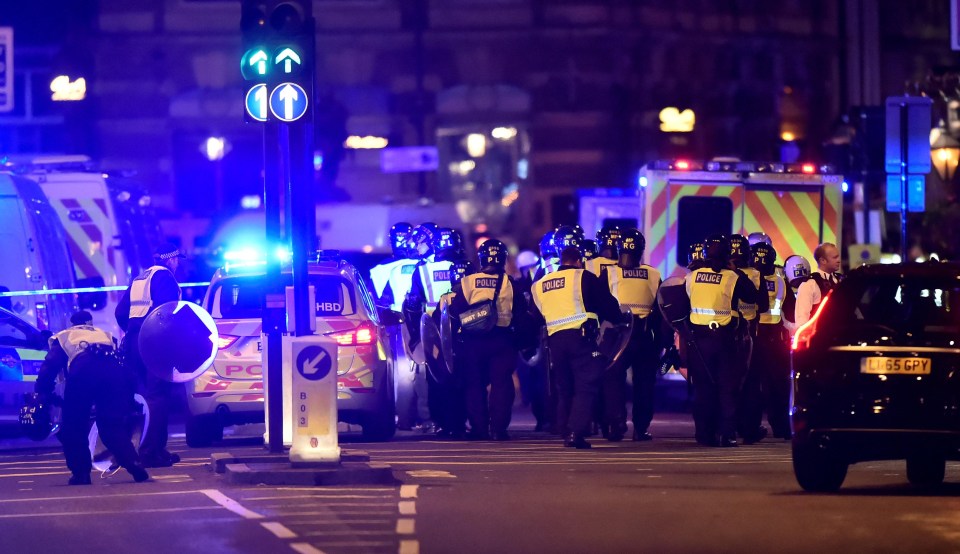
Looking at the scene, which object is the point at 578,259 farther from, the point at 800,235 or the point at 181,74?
the point at 181,74

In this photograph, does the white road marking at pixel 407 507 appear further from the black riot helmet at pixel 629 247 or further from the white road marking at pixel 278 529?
the black riot helmet at pixel 629 247

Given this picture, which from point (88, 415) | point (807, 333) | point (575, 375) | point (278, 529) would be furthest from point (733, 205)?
point (278, 529)

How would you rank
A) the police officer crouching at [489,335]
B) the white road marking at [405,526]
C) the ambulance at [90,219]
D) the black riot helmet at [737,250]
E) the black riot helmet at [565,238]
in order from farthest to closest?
the ambulance at [90,219] < the black riot helmet at [565,238] < the police officer crouching at [489,335] < the black riot helmet at [737,250] < the white road marking at [405,526]

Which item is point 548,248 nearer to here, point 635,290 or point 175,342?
point 635,290

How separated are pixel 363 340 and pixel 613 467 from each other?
3.00 metres

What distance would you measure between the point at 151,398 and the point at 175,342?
1.63ft

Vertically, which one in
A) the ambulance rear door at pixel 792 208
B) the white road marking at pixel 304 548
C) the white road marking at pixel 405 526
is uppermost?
the ambulance rear door at pixel 792 208

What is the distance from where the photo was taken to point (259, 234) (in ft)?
103

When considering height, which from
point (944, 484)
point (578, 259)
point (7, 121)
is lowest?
point (944, 484)

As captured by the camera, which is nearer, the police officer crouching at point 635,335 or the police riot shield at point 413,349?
the police officer crouching at point 635,335

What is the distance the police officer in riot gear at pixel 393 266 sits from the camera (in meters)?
19.9

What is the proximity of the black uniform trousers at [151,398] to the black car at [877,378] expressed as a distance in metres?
4.81

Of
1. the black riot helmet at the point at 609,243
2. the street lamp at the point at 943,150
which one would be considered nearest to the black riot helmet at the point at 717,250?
the black riot helmet at the point at 609,243

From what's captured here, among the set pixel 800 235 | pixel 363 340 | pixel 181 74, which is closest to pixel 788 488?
pixel 363 340
